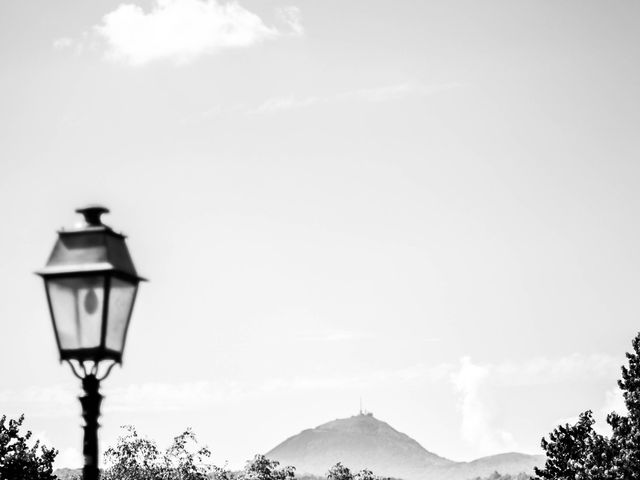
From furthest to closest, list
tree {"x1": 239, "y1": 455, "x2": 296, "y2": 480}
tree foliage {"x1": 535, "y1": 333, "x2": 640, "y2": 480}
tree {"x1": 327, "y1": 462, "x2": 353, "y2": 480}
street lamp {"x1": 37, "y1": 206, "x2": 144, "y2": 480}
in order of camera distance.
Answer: tree {"x1": 327, "y1": 462, "x2": 353, "y2": 480} → tree {"x1": 239, "y1": 455, "x2": 296, "y2": 480} → tree foliage {"x1": 535, "y1": 333, "x2": 640, "y2": 480} → street lamp {"x1": 37, "y1": 206, "x2": 144, "y2": 480}

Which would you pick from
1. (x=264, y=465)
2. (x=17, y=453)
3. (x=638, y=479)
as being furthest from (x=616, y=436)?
(x=264, y=465)

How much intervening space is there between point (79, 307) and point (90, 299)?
11 cm

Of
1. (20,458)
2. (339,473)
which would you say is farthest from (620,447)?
(339,473)

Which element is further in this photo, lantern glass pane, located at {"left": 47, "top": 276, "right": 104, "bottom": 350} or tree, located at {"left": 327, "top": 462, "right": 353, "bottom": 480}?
tree, located at {"left": 327, "top": 462, "right": 353, "bottom": 480}

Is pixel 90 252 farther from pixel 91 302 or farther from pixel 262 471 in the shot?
pixel 262 471

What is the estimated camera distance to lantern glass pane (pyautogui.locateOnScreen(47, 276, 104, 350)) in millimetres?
8875

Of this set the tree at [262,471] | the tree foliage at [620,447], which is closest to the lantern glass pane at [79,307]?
the tree foliage at [620,447]

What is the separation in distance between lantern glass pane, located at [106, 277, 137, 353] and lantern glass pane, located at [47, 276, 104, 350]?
0.27 feet

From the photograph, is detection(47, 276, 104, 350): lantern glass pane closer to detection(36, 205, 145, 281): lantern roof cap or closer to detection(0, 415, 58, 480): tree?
detection(36, 205, 145, 281): lantern roof cap

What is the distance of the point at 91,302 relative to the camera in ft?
29.1

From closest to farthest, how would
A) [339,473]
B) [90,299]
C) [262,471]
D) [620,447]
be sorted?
[90,299], [620,447], [262,471], [339,473]

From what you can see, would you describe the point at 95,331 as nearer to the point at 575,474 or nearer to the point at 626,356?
the point at 626,356

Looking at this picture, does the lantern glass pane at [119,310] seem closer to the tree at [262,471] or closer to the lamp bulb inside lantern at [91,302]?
the lamp bulb inside lantern at [91,302]

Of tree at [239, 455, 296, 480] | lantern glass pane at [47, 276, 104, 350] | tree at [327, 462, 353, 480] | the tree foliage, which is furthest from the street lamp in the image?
tree at [327, 462, 353, 480]
